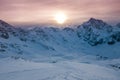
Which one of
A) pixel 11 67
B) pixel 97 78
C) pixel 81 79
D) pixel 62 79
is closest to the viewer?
pixel 62 79

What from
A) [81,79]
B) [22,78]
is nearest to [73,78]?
[81,79]

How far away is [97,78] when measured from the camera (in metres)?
45.8

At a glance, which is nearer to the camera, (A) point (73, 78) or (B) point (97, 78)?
(A) point (73, 78)

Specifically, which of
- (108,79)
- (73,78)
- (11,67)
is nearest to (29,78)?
(73,78)

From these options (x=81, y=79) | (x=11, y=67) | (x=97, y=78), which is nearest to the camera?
(x=81, y=79)

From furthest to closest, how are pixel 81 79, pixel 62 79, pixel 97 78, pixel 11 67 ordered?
pixel 11 67 → pixel 97 78 → pixel 81 79 → pixel 62 79

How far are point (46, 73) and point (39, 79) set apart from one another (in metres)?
4.69

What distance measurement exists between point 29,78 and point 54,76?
13.5 feet

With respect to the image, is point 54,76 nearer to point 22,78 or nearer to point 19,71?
point 22,78

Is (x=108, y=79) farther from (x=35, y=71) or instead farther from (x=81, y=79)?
(x=35, y=71)

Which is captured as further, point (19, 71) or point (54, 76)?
point (19, 71)

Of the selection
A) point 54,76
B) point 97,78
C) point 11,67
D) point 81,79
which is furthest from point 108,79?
point 11,67

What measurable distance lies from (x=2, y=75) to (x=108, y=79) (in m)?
19.9

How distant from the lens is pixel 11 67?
50250mm
